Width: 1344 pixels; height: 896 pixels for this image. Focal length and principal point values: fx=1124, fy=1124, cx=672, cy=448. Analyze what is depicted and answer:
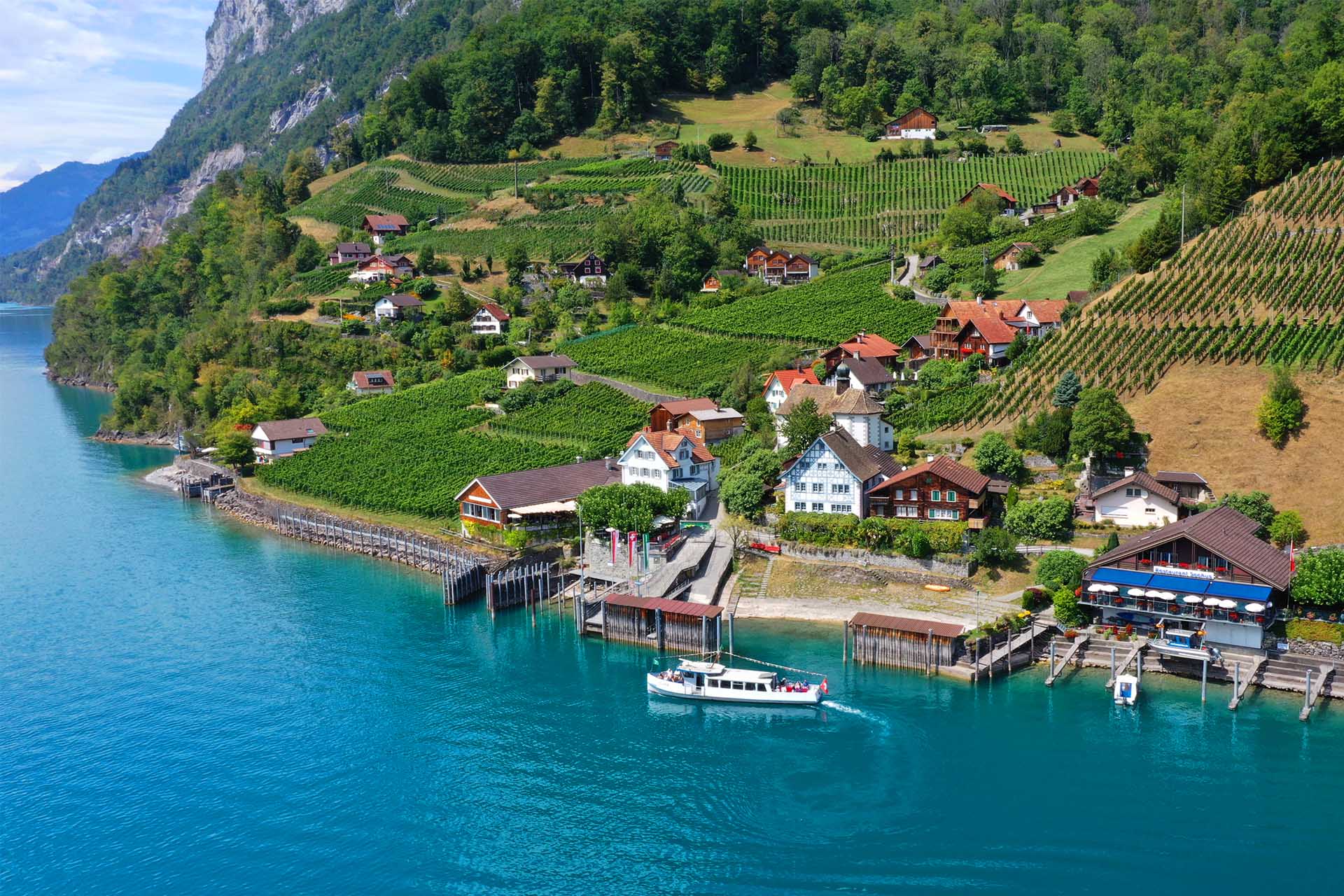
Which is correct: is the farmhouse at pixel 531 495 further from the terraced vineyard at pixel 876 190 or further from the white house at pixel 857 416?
the terraced vineyard at pixel 876 190

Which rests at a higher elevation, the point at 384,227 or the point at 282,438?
the point at 384,227

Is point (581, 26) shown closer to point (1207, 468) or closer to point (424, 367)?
point (424, 367)

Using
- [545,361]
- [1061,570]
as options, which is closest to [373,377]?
[545,361]

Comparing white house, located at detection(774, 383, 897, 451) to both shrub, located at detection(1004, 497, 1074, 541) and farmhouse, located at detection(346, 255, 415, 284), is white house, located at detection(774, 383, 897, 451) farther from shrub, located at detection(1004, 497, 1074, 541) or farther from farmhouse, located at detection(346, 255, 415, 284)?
farmhouse, located at detection(346, 255, 415, 284)

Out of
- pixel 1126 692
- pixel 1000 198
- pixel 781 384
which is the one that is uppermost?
pixel 1000 198

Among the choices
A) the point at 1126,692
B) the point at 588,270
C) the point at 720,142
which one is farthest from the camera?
the point at 720,142

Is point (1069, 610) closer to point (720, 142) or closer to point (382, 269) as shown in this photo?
point (382, 269)

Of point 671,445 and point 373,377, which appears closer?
point 671,445
